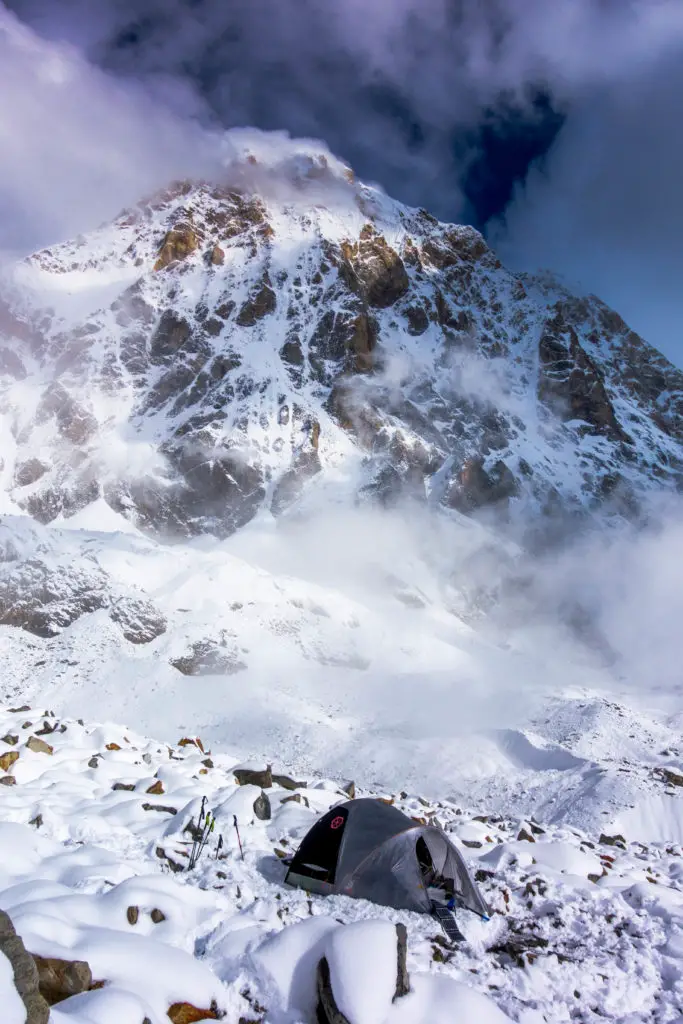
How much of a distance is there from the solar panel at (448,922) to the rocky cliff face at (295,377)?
91.9 metres

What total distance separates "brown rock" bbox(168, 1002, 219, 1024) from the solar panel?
4.08m

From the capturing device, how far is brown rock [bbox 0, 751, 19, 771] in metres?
11.8

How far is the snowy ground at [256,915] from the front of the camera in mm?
5289

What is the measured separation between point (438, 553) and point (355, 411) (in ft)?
130

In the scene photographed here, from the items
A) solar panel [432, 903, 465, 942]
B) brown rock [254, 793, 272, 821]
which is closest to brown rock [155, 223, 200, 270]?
brown rock [254, 793, 272, 821]

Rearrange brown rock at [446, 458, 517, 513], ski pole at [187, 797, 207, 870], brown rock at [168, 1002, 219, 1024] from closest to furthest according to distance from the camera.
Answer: brown rock at [168, 1002, 219, 1024] < ski pole at [187, 797, 207, 870] < brown rock at [446, 458, 517, 513]

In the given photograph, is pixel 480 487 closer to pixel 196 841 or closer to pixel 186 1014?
pixel 196 841

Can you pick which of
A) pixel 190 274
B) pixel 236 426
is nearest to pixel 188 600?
pixel 236 426

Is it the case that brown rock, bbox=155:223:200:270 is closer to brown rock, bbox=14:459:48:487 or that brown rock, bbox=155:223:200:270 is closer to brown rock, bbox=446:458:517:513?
brown rock, bbox=14:459:48:487

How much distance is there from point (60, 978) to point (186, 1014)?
1186 mm

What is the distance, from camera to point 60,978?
4500 millimetres

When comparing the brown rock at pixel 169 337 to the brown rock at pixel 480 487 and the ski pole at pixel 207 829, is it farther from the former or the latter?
the ski pole at pixel 207 829

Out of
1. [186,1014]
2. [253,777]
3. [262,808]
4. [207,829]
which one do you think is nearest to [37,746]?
[253,777]

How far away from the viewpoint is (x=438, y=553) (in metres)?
93.9
